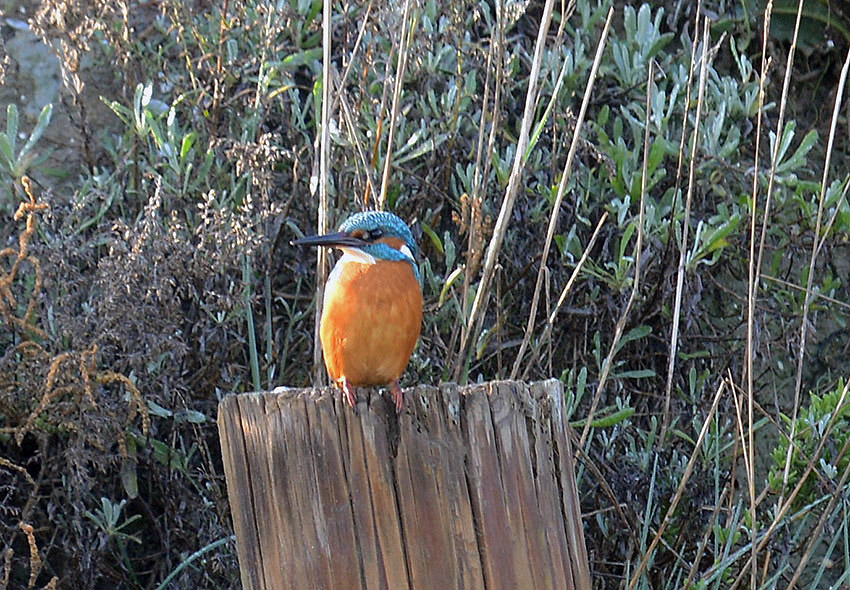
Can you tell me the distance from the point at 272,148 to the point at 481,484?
137 cm

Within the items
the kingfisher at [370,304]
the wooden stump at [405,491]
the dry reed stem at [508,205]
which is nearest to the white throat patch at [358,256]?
the kingfisher at [370,304]

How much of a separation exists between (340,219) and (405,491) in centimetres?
157

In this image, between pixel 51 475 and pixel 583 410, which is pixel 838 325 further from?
pixel 51 475

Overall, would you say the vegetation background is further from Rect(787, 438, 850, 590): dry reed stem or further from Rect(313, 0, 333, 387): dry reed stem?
Rect(313, 0, 333, 387): dry reed stem

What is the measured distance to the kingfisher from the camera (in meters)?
2.04

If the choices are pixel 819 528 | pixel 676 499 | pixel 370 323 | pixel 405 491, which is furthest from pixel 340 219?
pixel 405 491

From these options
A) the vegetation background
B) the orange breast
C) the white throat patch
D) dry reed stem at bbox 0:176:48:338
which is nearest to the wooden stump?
the orange breast

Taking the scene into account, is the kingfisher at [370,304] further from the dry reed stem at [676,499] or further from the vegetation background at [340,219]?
the dry reed stem at [676,499]

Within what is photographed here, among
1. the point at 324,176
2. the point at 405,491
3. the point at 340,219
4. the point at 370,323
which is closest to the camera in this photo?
the point at 405,491

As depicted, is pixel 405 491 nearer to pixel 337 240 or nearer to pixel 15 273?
pixel 337 240

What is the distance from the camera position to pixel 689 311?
10.2 feet

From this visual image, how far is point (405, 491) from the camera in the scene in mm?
1375

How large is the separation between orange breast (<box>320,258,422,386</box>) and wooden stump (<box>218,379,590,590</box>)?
24.2 inches

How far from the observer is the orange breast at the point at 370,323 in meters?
2.04
